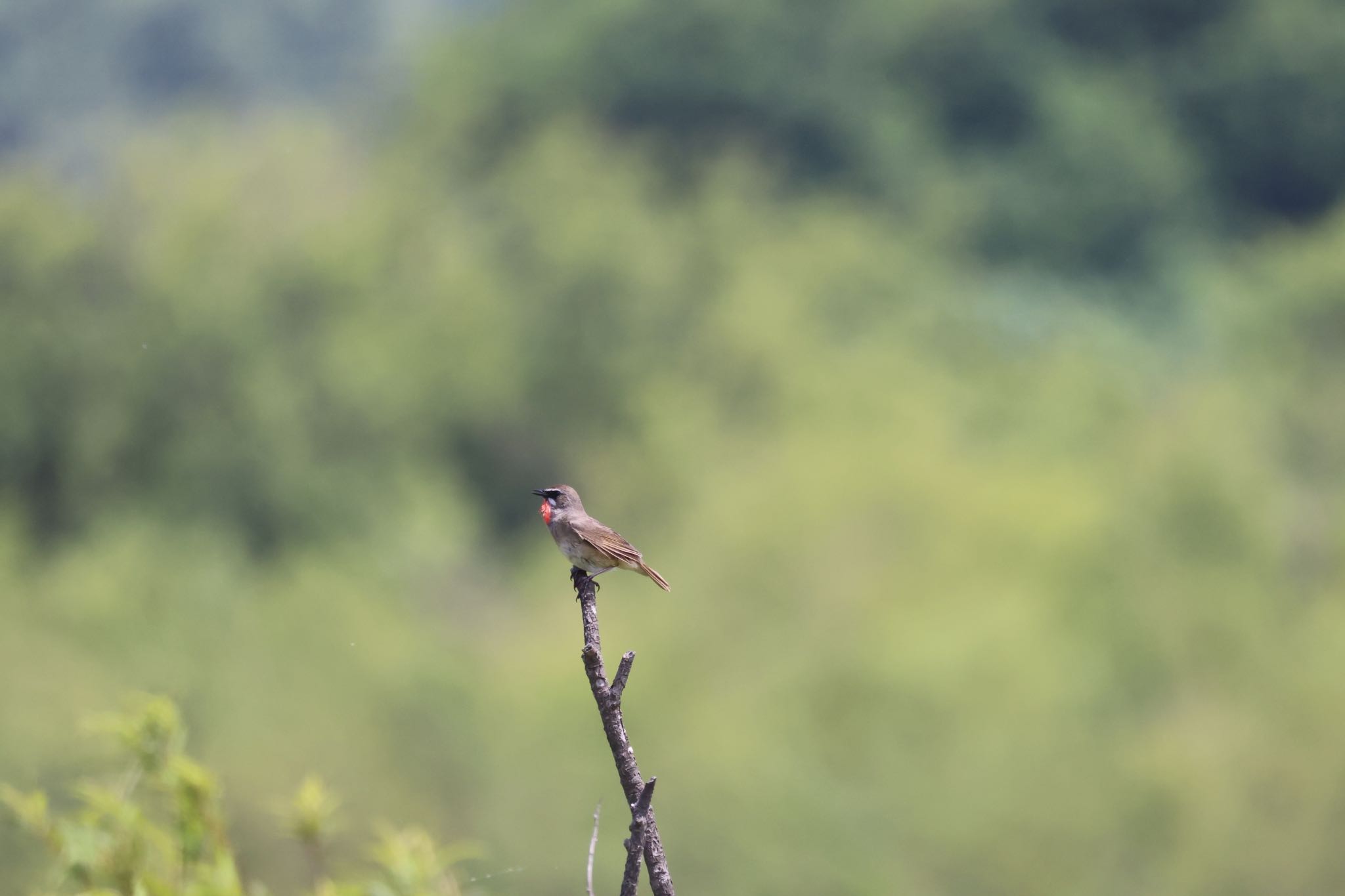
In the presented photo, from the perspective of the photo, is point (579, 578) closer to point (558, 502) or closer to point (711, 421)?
A: point (558, 502)

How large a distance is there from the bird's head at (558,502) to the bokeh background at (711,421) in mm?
1582

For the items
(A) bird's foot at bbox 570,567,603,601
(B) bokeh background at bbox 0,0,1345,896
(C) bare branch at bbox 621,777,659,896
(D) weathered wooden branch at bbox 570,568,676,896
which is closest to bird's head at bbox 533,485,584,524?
(A) bird's foot at bbox 570,567,603,601

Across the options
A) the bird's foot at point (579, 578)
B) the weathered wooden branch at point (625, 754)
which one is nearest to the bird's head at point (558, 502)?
the bird's foot at point (579, 578)

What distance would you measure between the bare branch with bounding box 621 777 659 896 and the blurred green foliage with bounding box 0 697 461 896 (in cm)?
137

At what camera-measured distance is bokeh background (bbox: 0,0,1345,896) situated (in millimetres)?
24594

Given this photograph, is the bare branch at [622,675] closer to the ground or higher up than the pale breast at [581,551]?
closer to the ground

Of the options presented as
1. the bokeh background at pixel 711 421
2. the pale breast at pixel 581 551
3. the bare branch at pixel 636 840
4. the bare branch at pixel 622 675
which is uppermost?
the bokeh background at pixel 711 421

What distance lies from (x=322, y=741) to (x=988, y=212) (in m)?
44.5

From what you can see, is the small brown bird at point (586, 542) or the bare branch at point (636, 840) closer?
the bare branch at point (636, 840)

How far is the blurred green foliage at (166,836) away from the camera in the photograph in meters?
4.08

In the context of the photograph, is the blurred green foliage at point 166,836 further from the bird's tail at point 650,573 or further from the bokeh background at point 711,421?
the bird's tail at point 650,573

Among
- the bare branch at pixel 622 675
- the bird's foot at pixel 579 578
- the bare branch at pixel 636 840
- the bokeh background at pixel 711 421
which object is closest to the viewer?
the bare branch at pixel 636 840

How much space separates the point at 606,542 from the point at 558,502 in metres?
0.18

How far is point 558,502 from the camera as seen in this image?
3.76 m
